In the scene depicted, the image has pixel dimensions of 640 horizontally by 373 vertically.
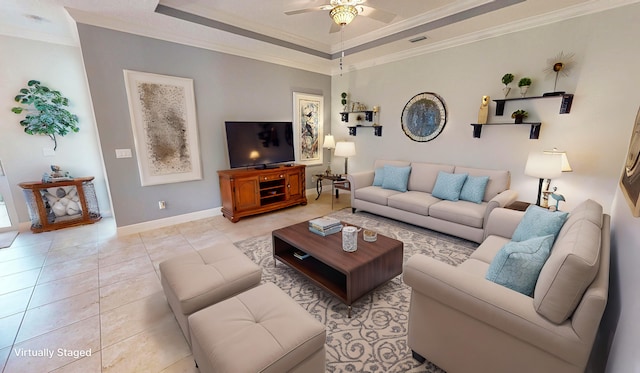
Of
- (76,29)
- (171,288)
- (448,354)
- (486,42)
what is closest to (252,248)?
(171,288)

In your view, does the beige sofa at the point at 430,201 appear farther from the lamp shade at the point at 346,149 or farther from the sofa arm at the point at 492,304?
the sofa arm at the point at 492,304

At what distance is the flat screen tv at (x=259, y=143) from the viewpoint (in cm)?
413

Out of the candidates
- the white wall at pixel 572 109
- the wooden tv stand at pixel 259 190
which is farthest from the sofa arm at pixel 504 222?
the wooden tv stand at pixel 259 190

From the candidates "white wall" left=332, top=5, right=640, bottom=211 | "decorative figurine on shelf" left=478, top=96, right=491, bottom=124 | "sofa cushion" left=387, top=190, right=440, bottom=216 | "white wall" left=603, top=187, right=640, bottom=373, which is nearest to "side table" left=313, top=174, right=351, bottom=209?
"sofa cushion" left=387, top=190, right=440, bottom=216

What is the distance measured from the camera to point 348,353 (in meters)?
1.67

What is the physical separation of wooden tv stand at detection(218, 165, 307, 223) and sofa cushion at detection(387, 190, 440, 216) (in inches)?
70.9

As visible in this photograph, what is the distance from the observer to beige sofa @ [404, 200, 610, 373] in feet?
3.43

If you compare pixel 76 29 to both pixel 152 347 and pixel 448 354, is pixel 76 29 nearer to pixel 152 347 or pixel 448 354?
pixel 152 347

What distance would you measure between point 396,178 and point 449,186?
81 cm

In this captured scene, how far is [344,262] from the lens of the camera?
2008 millimetres

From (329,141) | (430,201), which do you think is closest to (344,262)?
(430,201)

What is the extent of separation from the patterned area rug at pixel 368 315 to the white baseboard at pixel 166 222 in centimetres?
138

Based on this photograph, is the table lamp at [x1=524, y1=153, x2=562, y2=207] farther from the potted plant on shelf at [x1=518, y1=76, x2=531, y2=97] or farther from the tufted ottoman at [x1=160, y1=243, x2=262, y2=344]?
the tufted ottoman at [x1=160, y1=243, x2=262, y2=344]

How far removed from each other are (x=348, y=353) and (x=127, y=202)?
3.54 metres
